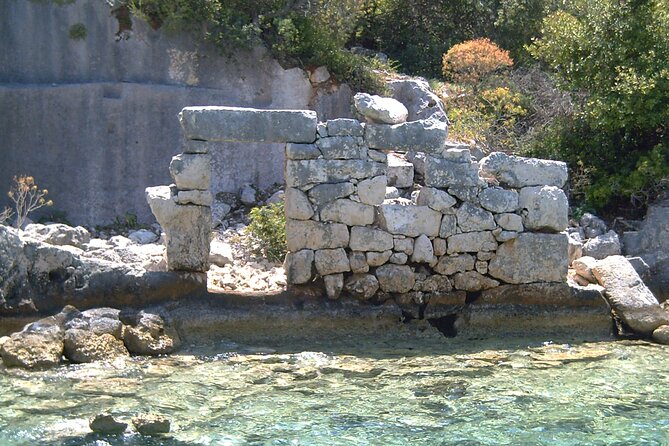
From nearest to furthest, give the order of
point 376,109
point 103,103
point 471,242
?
point 376,109 < point 471,242 < point 103,103

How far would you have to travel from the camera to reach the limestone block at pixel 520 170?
419 inches

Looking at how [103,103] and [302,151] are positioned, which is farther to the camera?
[103,103]

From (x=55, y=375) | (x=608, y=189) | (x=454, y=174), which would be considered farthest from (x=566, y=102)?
(x=55, y=375)

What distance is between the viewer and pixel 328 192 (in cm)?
1030

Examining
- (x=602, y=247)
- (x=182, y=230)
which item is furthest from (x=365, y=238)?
(x=602, y=247)

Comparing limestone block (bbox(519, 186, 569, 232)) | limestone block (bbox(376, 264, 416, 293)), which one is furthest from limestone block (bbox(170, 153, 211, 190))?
limestone block (bbox(519, 186, 569, 232))

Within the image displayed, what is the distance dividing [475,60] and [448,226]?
5.47 meters

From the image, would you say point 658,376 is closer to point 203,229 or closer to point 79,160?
point 203,229

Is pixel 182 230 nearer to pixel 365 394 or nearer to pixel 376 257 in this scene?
pixel 376 257

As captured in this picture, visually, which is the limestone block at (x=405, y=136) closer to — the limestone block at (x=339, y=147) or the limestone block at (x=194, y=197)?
the limestone block at (x=339, y=147)

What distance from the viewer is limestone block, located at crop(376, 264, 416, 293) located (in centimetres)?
1048

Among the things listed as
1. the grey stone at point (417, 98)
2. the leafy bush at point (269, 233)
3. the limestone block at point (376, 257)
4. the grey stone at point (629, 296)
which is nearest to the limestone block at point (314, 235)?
the limestone block at point (376, 257)

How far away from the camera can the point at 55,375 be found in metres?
8.77

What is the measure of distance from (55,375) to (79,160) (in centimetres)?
601
